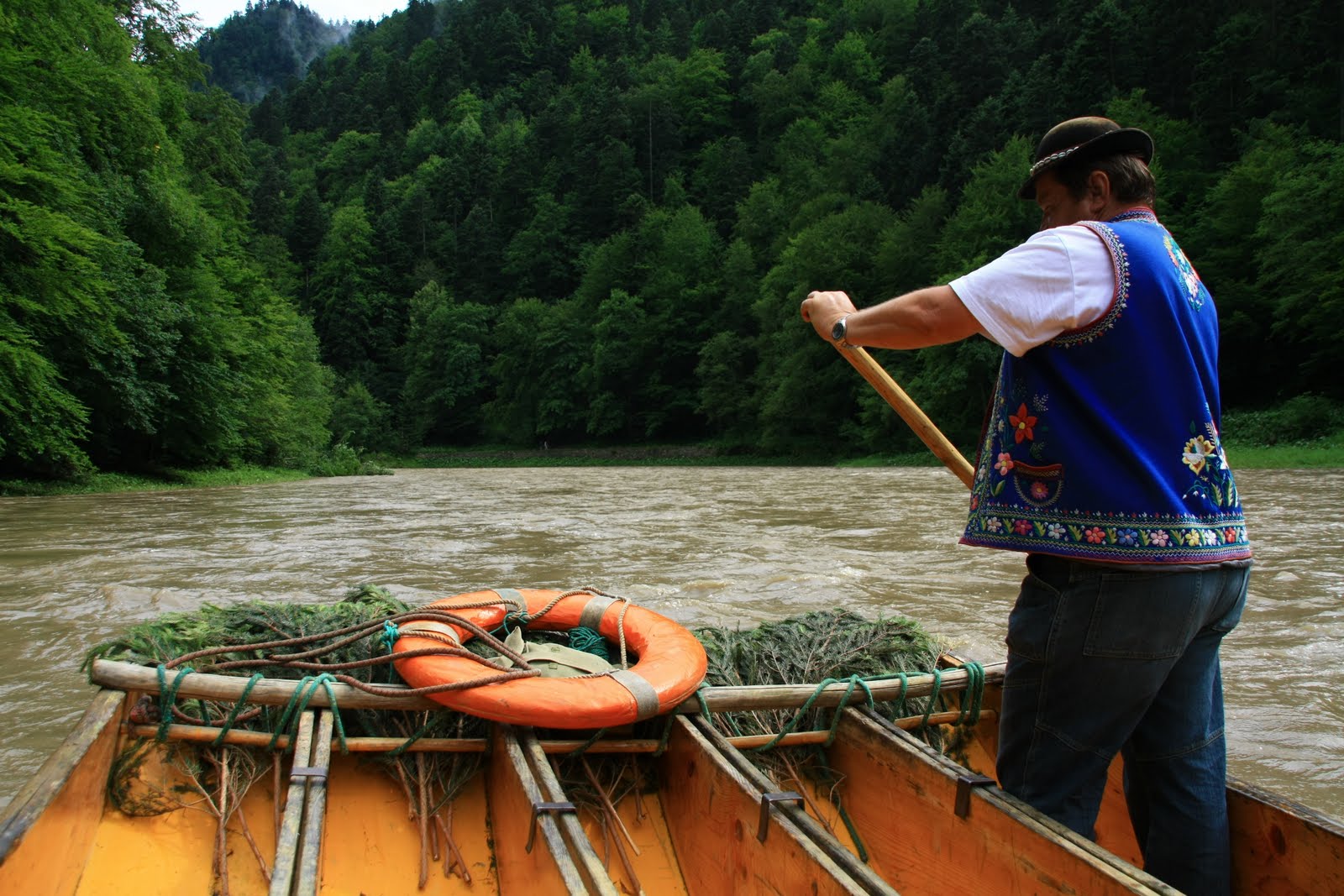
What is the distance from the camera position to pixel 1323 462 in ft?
61.5

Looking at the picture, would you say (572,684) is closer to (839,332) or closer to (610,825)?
(610,825)

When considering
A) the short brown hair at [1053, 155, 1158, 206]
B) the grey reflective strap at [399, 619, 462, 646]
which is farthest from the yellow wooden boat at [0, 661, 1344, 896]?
the short brown hair at [1053, 155, 1158, 206]

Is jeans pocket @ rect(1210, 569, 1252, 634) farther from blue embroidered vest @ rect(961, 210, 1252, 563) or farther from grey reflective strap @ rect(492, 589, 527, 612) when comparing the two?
grey reflective strap @ rect(492, 589, 527, 612)

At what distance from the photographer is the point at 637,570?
24.6 feet

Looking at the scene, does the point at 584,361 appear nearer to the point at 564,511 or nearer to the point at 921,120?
the point at 921,120

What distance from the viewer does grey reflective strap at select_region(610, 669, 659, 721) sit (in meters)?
2.33

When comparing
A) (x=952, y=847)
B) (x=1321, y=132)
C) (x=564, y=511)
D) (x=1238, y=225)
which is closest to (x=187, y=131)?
(x=564, y=511)

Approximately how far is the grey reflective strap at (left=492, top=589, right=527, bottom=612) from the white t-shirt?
2090 millimetres

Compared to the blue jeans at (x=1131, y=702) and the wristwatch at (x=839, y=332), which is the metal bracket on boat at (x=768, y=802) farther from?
the wristwatch at (x=839, y=332)

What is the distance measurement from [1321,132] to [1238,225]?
16.2 feet

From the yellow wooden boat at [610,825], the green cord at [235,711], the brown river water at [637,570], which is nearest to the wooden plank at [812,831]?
the yellow wooden boat at [610,825]

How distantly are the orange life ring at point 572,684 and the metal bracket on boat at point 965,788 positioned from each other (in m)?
0.78

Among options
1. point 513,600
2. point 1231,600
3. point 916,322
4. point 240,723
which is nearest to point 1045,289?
point 916,322

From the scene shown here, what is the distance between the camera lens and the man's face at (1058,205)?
1.83m
